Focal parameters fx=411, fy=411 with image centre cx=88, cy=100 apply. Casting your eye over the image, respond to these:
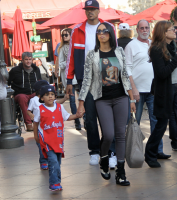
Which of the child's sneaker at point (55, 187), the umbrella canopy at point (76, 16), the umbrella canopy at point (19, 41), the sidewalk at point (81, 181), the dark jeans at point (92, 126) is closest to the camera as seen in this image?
the sidewalk at point (81, 181)

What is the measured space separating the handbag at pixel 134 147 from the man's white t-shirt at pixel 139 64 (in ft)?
3.68

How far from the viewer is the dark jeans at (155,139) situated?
16.9 feet

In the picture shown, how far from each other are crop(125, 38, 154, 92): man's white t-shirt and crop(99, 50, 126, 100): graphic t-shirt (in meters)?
1.08

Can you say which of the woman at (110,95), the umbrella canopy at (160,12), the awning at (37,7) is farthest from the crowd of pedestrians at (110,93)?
the awning at (37,7)

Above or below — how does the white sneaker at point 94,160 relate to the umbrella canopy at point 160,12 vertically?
below

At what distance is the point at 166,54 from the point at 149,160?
4.46 ft

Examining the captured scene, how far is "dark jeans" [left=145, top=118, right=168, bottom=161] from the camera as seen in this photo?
516 centimetres

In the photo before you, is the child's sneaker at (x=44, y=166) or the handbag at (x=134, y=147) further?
the child's sneaker at (x=44, y=166)

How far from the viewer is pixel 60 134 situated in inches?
180

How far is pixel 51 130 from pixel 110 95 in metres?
→ 0.76

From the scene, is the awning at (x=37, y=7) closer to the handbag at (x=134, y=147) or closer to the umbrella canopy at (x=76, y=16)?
the umbrella canopy at (x=76, y=16)

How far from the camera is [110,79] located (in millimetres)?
4566

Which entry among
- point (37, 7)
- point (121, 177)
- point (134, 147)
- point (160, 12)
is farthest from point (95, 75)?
point (37, 7)

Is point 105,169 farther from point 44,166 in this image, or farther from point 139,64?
point 139,64
